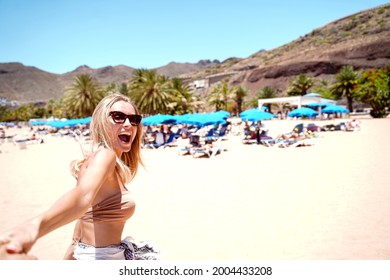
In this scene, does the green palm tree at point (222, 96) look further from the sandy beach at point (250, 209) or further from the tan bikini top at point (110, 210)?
the tan bikini top at point (110, 210)

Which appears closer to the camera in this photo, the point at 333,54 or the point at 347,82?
the point at 347,82

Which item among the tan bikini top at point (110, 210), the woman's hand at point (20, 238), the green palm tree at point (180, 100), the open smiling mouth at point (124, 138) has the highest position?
the green palm tree at point (180, 100)

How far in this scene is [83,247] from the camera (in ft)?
4.83

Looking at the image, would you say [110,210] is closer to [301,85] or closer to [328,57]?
[301,85]

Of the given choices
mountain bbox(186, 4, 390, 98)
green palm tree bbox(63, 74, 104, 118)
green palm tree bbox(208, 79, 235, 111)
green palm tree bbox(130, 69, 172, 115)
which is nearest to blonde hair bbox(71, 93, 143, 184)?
green palm tree bbox(130, 69, 172, 115)

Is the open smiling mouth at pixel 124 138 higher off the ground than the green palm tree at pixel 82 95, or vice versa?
the green palm tree at pixel 82 95

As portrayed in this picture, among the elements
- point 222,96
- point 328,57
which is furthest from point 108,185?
point 328,57

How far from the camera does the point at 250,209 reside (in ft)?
16.8

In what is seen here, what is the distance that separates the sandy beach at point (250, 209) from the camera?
3.48 m

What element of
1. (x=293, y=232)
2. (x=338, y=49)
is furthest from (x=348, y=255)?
(x=338, y=49)

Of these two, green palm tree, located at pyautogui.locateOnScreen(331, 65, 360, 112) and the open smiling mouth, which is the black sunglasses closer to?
the open smiling mouth

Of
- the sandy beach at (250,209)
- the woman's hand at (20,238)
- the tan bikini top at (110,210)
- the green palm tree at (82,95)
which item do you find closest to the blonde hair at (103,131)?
the tan bikini top at (110,210)

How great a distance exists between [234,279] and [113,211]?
85 centimetres

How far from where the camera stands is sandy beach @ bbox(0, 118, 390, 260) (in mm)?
3479
